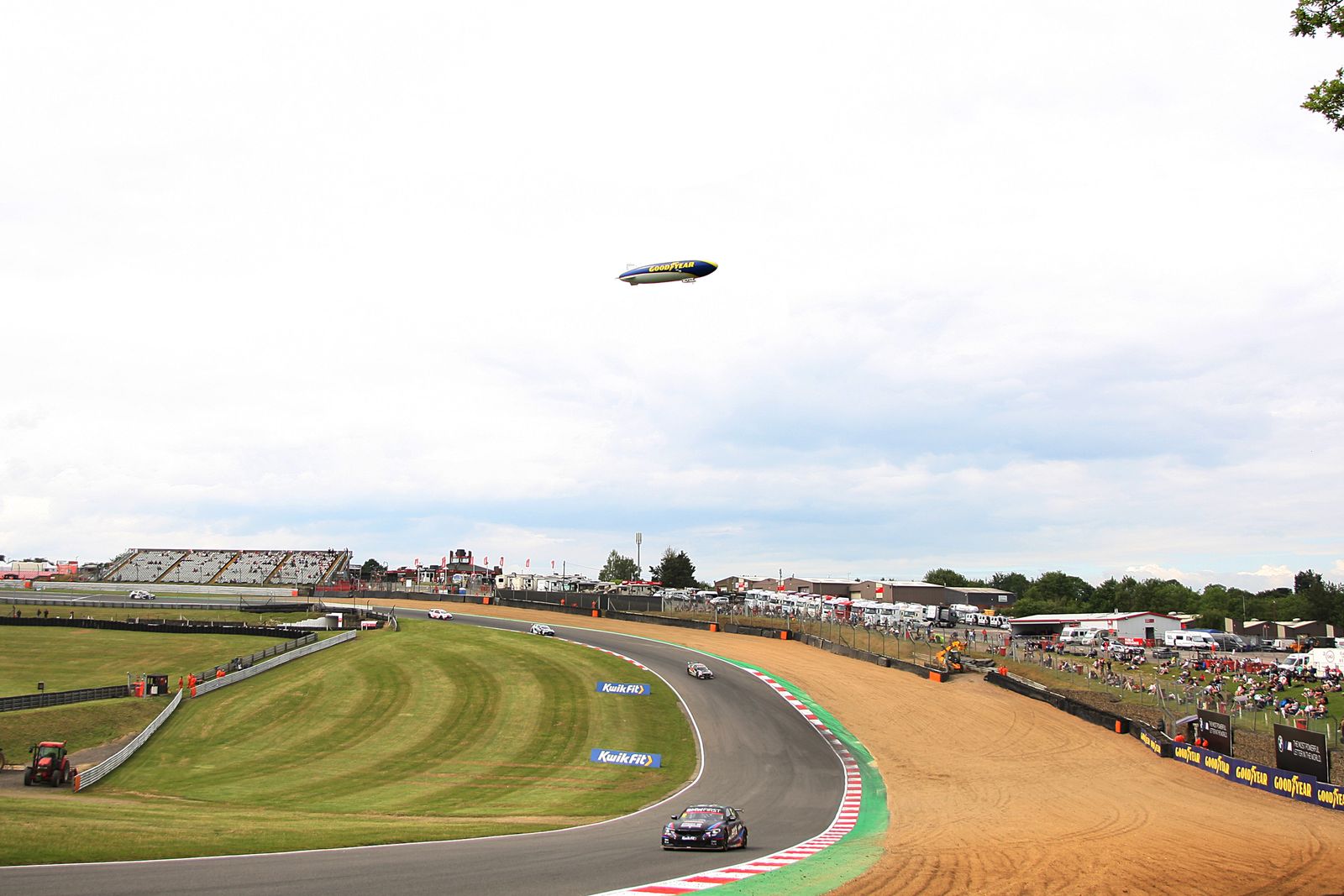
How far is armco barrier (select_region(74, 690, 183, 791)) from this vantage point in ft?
113

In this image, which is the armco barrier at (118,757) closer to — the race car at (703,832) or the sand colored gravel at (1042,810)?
the race car at (703,832)

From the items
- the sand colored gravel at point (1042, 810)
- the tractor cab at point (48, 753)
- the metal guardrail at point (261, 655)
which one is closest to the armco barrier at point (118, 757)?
the tractor cab at point (48, 753)

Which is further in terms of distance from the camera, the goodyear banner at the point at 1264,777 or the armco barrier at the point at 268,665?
the armco barrier at the point at 268,665

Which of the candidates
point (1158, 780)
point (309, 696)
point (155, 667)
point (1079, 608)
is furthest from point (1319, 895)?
point (1079, 608)

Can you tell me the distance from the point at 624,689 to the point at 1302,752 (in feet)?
111

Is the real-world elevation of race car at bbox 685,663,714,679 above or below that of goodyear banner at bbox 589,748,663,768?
above

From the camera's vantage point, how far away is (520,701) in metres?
50.0

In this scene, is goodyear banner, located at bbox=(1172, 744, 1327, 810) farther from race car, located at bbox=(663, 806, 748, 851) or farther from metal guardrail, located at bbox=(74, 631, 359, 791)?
metal guardrail, located at bbox=(74, 631, 359, 791)

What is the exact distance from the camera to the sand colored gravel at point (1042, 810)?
18438mm

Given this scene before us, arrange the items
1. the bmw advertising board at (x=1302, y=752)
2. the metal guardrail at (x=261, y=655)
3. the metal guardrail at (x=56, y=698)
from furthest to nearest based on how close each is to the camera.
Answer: the metal guardrail at (x=261, y=655) < the metal guardrail at (x=56, y=698) < the bmw advertising board at (x=1302, y=752)

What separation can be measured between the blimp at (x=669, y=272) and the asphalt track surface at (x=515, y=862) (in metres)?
36.6

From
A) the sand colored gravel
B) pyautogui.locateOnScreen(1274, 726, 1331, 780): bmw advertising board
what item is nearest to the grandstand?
the sand colored gravel

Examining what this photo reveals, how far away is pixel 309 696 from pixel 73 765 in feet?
46.1

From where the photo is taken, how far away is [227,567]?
149000 mm
